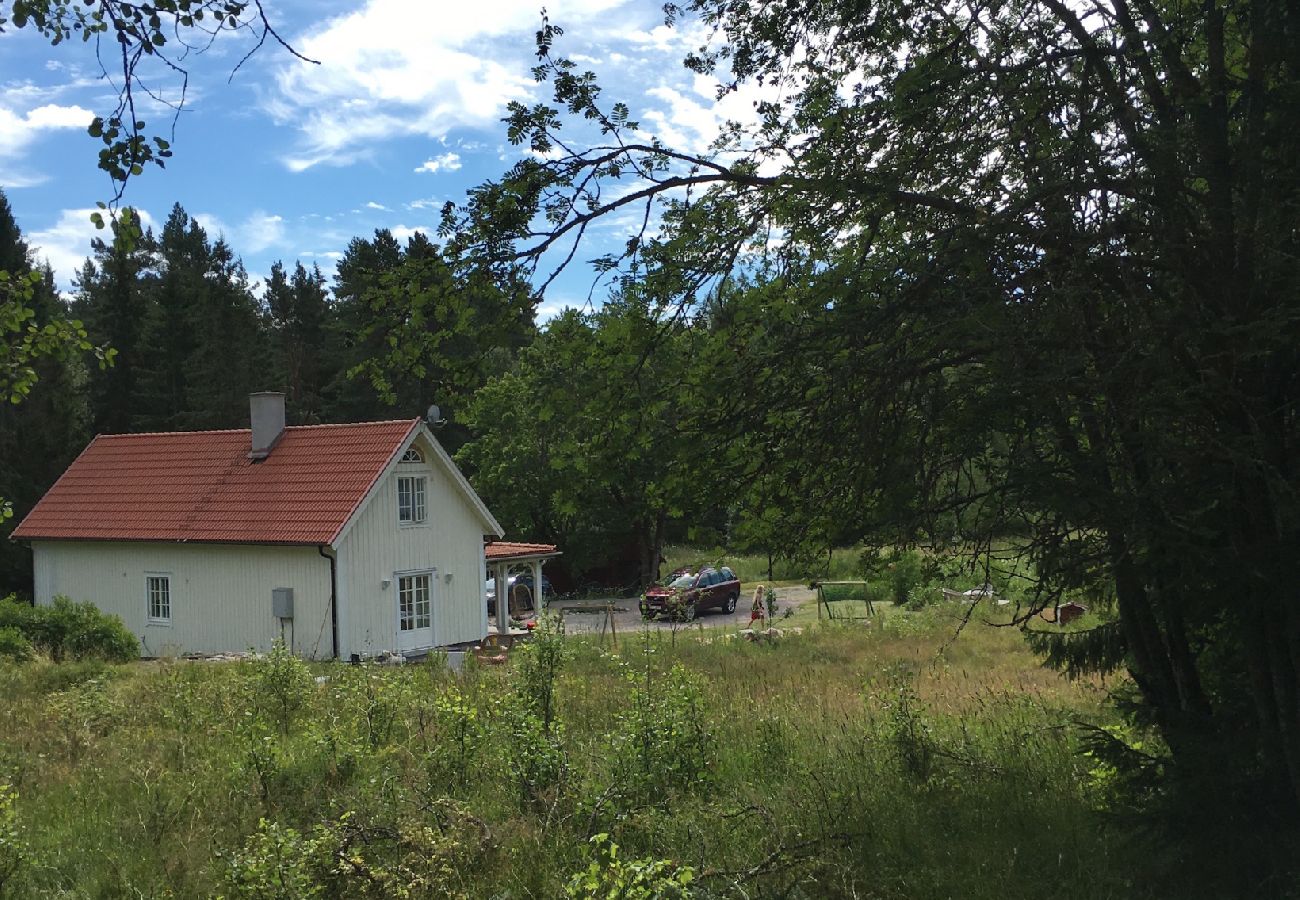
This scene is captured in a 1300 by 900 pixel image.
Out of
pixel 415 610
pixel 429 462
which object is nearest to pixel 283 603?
pixel 415 610

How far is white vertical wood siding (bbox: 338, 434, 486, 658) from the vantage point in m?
21.5

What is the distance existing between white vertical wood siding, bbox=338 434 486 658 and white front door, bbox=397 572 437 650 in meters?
0.17

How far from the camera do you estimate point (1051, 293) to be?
428 cm

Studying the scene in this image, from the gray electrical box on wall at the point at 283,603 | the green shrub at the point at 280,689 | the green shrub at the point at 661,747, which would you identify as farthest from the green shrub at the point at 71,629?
the green shrub at the point at 661,747

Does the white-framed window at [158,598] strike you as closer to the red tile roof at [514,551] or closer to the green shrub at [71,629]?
the green shrub at [71,629]

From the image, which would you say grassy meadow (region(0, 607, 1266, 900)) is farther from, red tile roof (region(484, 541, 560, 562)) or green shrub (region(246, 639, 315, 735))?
red tile roof (region(484, 541, 560, 562))

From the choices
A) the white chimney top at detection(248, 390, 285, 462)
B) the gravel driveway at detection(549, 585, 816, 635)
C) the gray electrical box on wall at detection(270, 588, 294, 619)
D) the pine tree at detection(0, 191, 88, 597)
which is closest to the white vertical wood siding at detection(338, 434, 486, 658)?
the gray electrical box on wall at detection(270, 588, 294, 619)

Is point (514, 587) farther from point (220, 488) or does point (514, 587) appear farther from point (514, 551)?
point (220, 488)

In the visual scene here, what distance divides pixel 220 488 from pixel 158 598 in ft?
9.56

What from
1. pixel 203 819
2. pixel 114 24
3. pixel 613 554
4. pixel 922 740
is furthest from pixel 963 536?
pixel 613 554

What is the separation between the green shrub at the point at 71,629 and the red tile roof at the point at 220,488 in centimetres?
372

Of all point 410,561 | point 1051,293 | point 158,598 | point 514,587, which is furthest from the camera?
point 514,587

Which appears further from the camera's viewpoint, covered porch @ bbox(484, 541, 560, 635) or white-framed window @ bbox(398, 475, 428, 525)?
covered porch @ bbox(484, 541, 560, 635)

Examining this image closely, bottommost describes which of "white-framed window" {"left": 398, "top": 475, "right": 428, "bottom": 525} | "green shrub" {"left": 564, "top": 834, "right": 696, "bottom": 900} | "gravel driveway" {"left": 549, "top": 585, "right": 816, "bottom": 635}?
"gravel driveway" {"left": 549, "top": 585, "right": 816, "bottom": 635}
